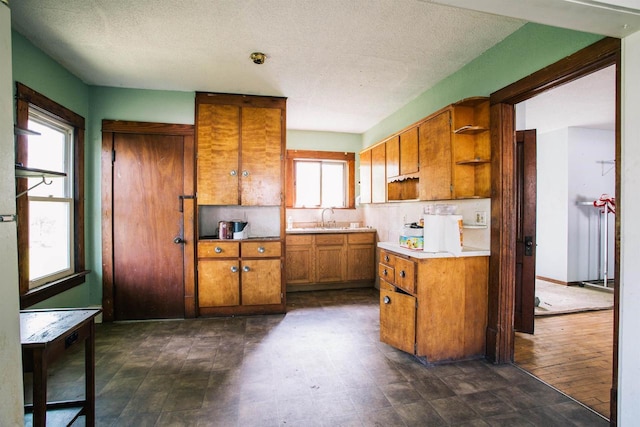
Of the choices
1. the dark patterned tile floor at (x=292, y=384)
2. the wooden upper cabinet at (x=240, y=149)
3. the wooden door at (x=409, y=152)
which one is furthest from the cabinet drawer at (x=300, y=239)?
the wooden door at (x=409, y=152)

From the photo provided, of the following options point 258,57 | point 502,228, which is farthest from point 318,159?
point 502,228

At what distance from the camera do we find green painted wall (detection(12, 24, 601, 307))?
84.9 inches

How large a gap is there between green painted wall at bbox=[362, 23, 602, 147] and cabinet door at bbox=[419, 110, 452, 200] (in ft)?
1.23

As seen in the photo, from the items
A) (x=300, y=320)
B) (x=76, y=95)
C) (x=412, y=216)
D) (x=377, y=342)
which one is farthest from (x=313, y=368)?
(x=76, y=95)

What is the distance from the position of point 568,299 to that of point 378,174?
3187 millimetres

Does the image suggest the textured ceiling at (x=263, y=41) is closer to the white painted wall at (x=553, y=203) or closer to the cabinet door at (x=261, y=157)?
the cabinet door at (x=261, y=157)

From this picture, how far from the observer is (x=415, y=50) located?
2.59m

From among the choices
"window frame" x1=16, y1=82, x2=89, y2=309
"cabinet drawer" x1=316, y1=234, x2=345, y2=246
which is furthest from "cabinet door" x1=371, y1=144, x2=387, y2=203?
"window frame" x1=16, y1=82, x2=89, y2=309

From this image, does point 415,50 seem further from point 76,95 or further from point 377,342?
point 76,95

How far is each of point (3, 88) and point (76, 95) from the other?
115 inches

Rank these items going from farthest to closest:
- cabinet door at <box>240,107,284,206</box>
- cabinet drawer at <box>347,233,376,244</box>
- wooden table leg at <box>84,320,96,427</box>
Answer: cabinet drawer at <box>347,233,376,244</box>
cabinet door at <box>240,107,284,206</box>
wooden table leg at <box>84,320,96,427</box>

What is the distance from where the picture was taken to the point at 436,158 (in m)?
2.88

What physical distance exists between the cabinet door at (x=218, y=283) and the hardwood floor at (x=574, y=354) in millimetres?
2923

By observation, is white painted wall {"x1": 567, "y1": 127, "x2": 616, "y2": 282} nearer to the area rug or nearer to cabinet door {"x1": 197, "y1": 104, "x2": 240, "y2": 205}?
the area rug
